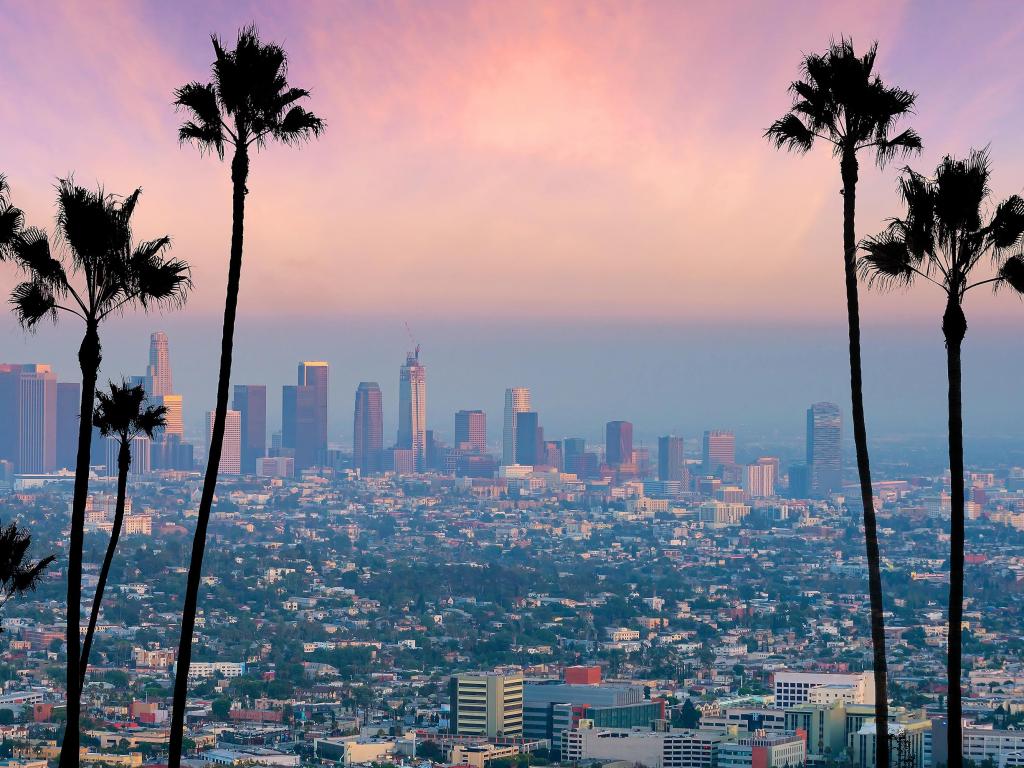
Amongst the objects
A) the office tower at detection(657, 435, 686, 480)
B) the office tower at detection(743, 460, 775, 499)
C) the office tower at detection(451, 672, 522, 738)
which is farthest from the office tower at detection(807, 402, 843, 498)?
the office tower at detection(451, 672, 522, 738)

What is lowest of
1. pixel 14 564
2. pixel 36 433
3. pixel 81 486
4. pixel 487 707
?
pixel 487 707

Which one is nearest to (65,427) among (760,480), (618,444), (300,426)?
(300,426)

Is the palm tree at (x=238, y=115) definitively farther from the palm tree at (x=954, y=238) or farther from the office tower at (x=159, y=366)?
the office tower at (x=159, y=366)

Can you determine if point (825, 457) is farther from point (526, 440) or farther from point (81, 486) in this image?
point (81, 486)

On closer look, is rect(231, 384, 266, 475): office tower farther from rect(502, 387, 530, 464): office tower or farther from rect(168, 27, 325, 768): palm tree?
rect(168, 27, 325, 768): palm tree

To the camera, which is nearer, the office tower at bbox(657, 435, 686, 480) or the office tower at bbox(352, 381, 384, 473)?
the office tower at bbox(657, 435, 686, 480)

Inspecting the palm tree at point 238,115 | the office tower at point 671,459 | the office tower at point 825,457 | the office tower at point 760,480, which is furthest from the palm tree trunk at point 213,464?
the office tower at point 671,459
